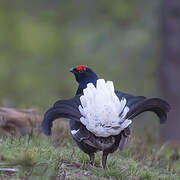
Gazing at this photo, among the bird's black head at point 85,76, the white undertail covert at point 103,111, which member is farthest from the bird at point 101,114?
the bird's black head at point 85,76

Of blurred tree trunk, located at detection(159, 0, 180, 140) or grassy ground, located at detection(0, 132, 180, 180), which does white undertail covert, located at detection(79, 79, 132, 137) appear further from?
blurred tree trunk, located at detection(159, 0, 180, 140)

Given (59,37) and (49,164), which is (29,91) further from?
(49,164)

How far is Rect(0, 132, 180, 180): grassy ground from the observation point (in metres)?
4.16

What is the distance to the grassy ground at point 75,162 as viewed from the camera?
4.16 metres

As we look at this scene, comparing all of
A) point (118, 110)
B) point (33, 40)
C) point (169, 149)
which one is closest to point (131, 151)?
point (169, 149)

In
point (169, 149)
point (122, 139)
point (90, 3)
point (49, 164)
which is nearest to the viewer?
point (49, 164)

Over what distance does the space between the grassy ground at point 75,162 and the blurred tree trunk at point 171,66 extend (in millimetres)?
4285

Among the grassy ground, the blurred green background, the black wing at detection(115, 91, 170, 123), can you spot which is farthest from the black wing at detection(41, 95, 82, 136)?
the blurred green background

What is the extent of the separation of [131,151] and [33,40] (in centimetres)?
909

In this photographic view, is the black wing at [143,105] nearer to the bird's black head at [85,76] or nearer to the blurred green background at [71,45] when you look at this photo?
the bird's black head at [85,76]

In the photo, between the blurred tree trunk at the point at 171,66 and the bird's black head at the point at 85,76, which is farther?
the blurred tree trunk at the point at 171,66

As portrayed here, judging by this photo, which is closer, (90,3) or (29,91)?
(90,3)

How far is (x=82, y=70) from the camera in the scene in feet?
19.7

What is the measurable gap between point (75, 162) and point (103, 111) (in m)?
0.77
